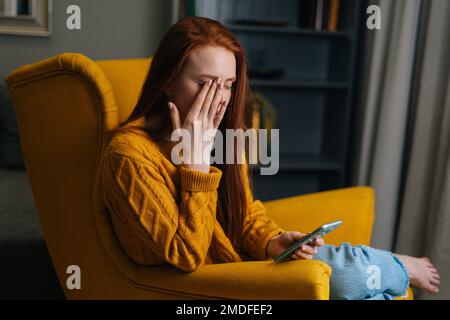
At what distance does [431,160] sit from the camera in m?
2.29

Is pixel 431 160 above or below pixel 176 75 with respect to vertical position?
below

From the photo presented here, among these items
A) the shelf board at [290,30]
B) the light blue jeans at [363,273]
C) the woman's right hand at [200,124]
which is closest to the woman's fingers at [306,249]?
the light blue jeans at [363,273]

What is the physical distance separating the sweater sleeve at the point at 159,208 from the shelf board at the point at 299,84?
1645 millimetres

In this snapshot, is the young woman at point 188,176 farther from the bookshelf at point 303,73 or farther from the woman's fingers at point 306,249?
the bookshelf at point 303,73

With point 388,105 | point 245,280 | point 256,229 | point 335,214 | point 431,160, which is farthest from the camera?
point 388,105

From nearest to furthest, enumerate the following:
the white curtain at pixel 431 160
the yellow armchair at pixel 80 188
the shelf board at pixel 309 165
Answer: the yellow armchair at pixel 80 188 → the white curtain at pixel 431 160 → the shelf board at pixel 309 165

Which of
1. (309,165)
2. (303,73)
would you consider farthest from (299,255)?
(303,73)

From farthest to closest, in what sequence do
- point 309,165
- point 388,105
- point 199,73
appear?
point 309,165 → point 388,105 → point 199,73

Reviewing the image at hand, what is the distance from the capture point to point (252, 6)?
303cm

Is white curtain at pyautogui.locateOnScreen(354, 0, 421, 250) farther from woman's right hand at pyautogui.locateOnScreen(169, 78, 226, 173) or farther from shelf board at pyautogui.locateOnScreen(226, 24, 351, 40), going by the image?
woman's right hand at pyautogui.locateOnScreen(169, 78, 226, 173)

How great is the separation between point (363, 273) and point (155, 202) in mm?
497

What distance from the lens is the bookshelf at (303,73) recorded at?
283 centimetres

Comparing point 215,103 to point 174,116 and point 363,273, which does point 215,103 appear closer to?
point 174,116
